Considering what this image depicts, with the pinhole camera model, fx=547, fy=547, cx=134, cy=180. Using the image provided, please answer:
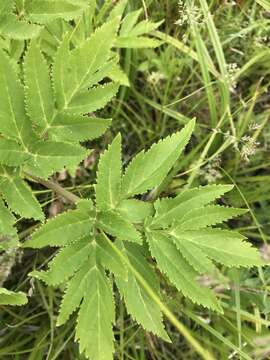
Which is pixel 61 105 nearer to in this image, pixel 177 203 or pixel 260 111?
pixel 177 203

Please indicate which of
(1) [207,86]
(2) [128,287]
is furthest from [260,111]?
(2) [128,287]

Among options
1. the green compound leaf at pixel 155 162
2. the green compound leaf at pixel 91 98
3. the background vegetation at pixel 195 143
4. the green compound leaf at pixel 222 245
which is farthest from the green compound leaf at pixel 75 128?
the background vegetation at pixel 195 143

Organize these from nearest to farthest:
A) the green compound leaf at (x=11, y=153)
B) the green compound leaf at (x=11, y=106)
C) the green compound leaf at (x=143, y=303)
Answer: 1. the green compound leaf at (x=11, y=106)
2. the green compound leaf at (x=11, y=153)
3. the green compound leaf at (x=143, y=303)

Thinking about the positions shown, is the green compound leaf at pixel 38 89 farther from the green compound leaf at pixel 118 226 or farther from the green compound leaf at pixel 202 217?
the green compound leaf at pixel 202 217

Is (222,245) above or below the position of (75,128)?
below

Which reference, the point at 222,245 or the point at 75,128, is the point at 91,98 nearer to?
the point at 75,128

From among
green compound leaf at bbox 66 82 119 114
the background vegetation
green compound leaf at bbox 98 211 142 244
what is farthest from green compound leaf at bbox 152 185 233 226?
the background vegetation

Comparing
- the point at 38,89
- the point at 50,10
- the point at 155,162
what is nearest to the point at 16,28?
the point at 50,10
